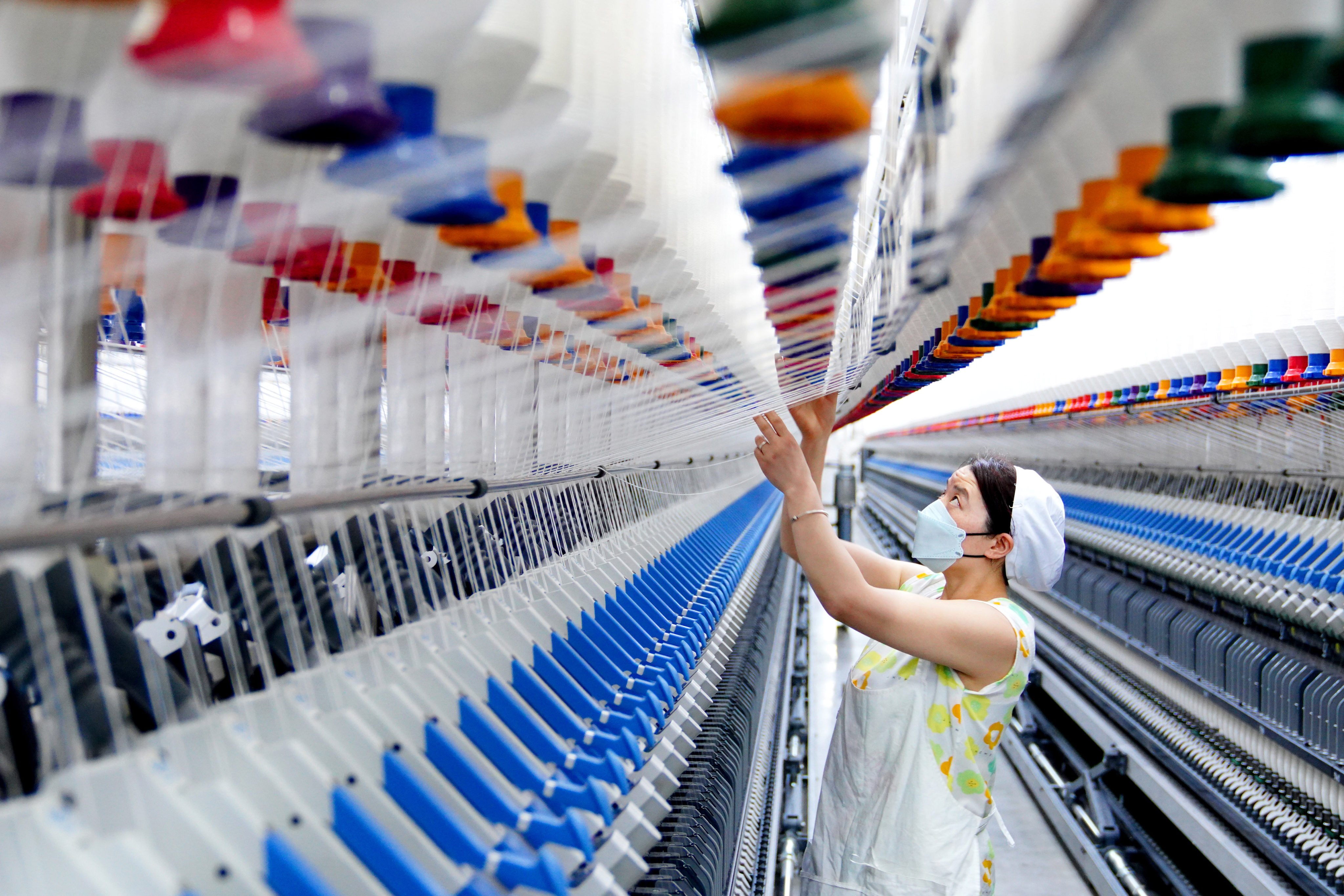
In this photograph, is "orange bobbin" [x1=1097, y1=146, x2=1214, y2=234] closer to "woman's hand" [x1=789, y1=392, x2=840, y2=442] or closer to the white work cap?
the white work cap

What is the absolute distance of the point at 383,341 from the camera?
76.4 inches

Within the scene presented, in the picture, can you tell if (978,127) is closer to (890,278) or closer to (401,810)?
(890,278)

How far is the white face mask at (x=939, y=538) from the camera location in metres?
2.43

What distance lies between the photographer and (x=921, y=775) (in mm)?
2279

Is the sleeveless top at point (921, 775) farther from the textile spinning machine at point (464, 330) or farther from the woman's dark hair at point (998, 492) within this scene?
the textile spinning machine at point (464, 330)

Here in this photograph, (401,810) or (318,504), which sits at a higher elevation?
(318,504)

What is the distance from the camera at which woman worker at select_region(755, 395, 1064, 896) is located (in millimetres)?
2139

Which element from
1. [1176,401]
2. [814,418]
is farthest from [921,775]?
[1176,401]

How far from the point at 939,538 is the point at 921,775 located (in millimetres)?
555

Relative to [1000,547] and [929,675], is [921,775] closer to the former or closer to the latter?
[929,675]

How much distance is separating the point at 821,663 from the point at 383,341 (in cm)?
671

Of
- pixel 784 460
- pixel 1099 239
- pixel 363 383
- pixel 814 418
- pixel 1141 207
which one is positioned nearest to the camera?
pixel 1141 207

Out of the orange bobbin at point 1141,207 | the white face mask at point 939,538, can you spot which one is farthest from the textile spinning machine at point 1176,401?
the white face mask at point 939,538

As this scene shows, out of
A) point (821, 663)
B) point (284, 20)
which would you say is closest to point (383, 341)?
point (284, 20)
